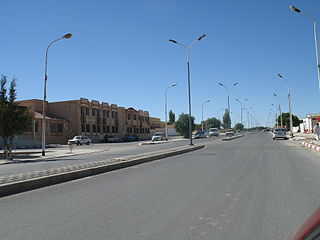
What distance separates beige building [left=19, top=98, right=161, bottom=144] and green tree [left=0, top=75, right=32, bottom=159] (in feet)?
88.5

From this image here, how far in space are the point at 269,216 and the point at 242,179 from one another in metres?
4.15

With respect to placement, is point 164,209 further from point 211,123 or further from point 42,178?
point 211,123

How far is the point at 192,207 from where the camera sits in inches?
241

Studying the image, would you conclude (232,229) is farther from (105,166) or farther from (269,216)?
(105,166)

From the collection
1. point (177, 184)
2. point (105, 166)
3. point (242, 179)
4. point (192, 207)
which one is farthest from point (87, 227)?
point (105, 166)

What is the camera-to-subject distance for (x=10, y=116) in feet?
75.7

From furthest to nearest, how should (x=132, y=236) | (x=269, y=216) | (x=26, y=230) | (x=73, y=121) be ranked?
(x=73, y=121) → (x=269, y=216) → (x=26, y=230) → (x=132, y=236)

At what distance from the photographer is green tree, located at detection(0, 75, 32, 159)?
22.9 metres

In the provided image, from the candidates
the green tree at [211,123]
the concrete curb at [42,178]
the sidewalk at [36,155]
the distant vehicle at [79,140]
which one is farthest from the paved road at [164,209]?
the green tree at [211,123]

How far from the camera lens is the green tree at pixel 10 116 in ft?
75.2

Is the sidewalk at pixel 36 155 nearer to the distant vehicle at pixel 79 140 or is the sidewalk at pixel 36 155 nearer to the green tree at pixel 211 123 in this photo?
the distant vehicle at pixel 79 140

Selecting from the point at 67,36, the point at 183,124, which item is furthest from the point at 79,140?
the point at 183,124

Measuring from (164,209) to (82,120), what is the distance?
59.9 m

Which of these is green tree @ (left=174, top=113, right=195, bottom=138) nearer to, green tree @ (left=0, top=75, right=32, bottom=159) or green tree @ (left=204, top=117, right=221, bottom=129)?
green tree @ (left=0, top=75, right=32, bottom=159)
